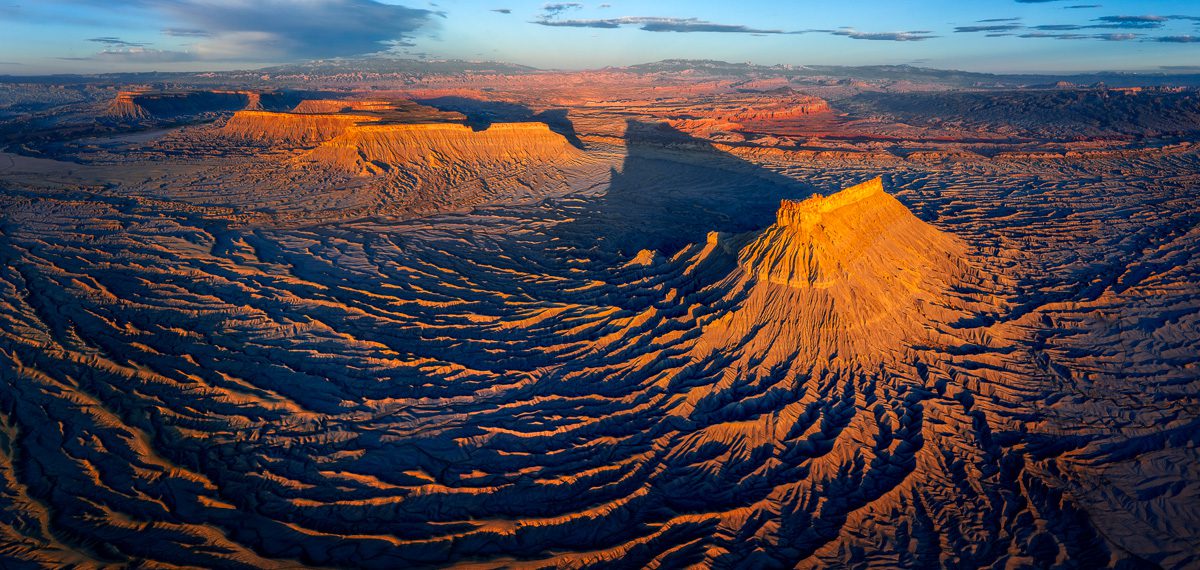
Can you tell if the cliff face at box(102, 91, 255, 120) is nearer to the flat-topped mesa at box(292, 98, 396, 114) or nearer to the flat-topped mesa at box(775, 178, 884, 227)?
the flat-topped mesa at box(292, 98, 396, 114)

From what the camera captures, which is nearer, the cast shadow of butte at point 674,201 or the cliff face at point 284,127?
the cast shadow of butte at point 674,201

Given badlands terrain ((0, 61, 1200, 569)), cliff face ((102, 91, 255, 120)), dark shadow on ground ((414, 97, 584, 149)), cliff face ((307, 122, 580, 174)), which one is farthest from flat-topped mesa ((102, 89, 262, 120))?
badlands terrain ((0, 61, 1200, 569))

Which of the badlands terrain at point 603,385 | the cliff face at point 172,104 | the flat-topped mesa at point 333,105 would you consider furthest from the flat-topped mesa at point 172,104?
the badlands terrain at point 603,385

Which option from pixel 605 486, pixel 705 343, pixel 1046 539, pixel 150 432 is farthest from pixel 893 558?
pixel 150 432

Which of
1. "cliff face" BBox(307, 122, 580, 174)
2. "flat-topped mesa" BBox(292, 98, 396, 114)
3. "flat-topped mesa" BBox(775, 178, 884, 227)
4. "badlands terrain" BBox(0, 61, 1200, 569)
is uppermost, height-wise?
"flat-topped mesa" BBox(292, 98, 396, 114)

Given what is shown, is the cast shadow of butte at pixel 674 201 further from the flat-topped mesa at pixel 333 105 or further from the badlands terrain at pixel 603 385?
the flat-topped mesa at pixel 333 105

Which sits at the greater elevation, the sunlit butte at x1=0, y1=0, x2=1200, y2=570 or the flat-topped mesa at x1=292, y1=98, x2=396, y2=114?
the flat-topped mesa at x1=292, y1=98, x2=396, y2=114

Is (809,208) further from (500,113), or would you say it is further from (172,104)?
(172,104)
